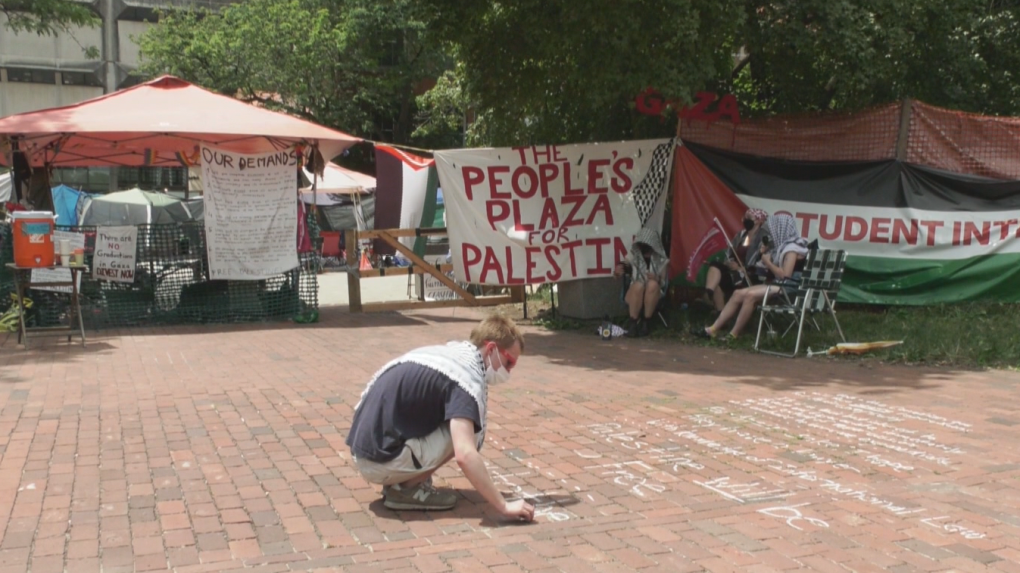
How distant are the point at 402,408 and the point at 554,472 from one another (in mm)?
1321

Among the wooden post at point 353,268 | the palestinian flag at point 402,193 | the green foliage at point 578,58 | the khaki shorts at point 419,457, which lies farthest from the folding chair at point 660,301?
the khaki shorts at point 419,457

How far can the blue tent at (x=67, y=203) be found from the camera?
24253mm

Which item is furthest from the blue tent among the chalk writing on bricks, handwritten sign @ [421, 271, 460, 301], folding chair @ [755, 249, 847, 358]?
the chalk writing on bricks

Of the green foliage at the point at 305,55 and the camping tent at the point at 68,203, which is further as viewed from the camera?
the green foliage at the point at 305,55

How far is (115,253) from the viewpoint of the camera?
12.1 m

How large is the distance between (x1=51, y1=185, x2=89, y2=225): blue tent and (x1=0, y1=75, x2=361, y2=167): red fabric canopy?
1061 centimetres

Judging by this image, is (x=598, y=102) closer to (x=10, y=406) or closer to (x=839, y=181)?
(x=839, y=181)

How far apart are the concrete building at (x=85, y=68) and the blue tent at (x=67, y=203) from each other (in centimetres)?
1284

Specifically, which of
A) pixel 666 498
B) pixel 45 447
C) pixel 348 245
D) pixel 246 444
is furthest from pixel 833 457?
pixel 348 245

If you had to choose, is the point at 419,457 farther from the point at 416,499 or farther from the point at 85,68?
the point at 85,68

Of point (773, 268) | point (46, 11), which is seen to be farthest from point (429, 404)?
point (46, 11)

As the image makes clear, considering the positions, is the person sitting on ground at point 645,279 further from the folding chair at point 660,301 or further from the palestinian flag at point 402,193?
the palestinian flag at point 402,193

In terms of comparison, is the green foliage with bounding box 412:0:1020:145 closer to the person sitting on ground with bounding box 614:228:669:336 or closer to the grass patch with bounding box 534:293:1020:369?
the person sitting on ground with bounding box 614:228:669:336

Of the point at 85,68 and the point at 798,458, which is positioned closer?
the point at 798,458
